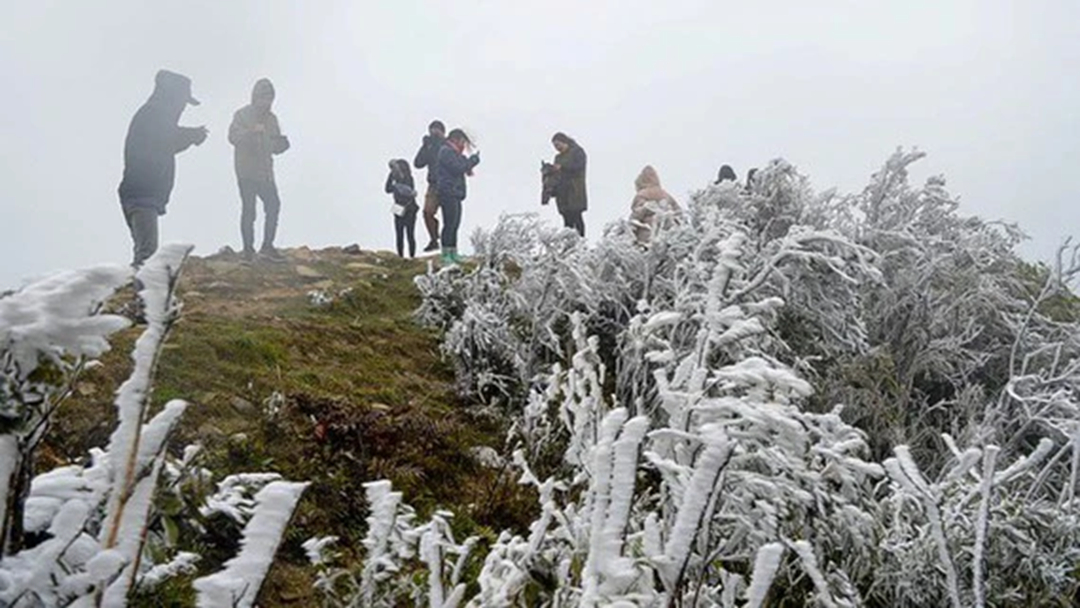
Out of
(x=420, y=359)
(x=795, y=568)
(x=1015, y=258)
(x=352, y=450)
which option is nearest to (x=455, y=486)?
(x=352, y=450)

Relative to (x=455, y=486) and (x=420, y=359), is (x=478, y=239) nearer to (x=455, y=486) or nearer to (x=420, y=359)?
(x=420, y=359)

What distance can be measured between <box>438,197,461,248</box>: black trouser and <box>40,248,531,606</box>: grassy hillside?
11.7 feet

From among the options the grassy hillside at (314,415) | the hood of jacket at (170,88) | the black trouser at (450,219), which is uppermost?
→ the hood of jacket at (170,88)

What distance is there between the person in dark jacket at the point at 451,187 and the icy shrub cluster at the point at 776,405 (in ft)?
4.80

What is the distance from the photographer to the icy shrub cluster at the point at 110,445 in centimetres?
111

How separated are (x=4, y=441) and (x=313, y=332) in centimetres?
798

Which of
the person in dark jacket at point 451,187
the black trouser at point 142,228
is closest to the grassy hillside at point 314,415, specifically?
the black trouser at point 142,228

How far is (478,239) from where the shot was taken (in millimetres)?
10898

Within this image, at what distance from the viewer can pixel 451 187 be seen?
13523 millimetres

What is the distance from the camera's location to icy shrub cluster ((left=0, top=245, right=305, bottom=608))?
3.63 feet

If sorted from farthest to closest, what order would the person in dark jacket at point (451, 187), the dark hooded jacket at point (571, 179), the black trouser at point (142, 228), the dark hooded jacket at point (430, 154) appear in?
the dark hooded jacket at point (430, 154) → the dark hooded jacket at point (571, 179) → the person in dark jacket at point (451, 187) → the black trouser at point (142, 228)

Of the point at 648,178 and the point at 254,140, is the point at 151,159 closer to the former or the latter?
the point at 254,140

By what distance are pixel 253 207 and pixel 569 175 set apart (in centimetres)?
471

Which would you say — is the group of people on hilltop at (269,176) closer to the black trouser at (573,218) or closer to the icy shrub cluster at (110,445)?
the black trouser at (573,218)
